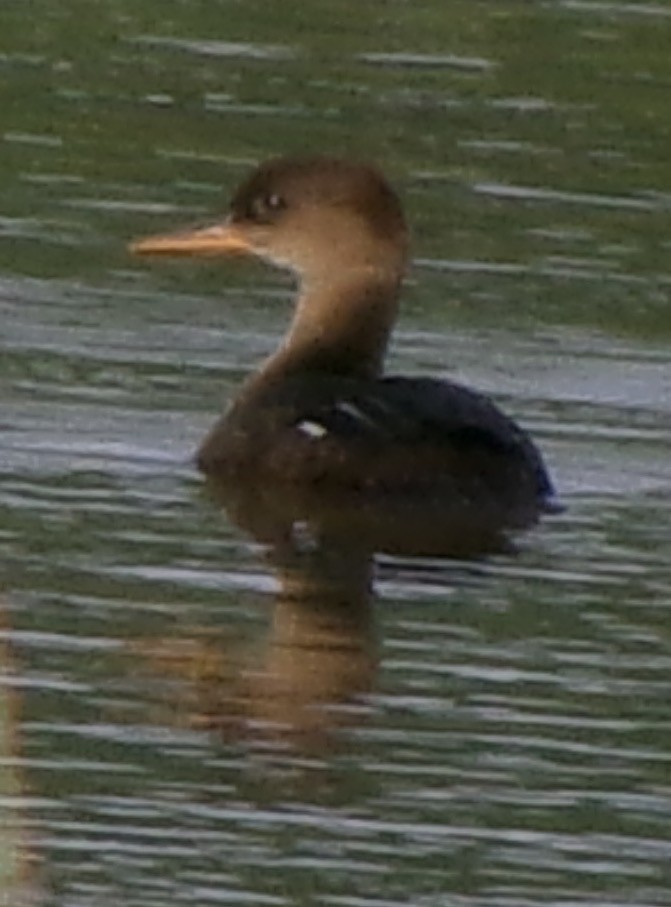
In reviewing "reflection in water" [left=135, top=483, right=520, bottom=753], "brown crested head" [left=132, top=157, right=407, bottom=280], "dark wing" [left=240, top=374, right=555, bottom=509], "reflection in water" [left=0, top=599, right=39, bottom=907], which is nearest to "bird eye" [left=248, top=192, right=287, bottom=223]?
"brown crested head" [left=132, top=157, right=407, bottom=280]

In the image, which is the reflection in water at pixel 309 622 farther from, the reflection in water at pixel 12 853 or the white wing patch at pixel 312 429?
the reflection in water at pixel 12 853

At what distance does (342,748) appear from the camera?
503 inches

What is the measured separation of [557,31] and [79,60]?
233 centimetres

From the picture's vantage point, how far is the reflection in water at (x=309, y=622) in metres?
13.1

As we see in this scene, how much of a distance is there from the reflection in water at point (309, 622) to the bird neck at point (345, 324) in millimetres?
1228

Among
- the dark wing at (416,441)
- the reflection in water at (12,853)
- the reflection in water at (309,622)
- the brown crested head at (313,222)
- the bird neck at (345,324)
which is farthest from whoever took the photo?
the brown crested head at (313,222)

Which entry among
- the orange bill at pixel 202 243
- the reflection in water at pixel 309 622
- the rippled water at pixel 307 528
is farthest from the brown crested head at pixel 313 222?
the reflection in water at pixel 309 622

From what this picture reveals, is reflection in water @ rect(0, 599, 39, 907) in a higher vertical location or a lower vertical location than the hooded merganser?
higher

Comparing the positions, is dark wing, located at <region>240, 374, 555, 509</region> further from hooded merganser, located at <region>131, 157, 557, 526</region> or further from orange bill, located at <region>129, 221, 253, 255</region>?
orange bill, located at <region>129, 221, 253, 255</region>

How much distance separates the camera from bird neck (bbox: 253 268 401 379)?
56.3 feet

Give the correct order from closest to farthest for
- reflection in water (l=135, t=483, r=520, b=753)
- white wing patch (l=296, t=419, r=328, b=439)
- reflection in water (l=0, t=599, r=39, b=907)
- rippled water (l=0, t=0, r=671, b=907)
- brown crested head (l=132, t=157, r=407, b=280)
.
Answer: reflection in water (l=0, t=599, r=39, b=907) < rippled water (l=0, t=0, r=671, b=907) < reflection in water (l=135, t=483, r=520, b=753) < white wing patch (l=296, t=419, r=328, b=439) < brown crested head (l=132, t=157, r=407, b=280)

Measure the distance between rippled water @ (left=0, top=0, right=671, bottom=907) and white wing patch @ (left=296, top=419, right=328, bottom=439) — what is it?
14.2 inches

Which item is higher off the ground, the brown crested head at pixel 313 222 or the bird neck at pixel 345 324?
the brown crested head at pixel 313 222

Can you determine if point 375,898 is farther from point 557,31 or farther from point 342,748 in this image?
point 557,31
